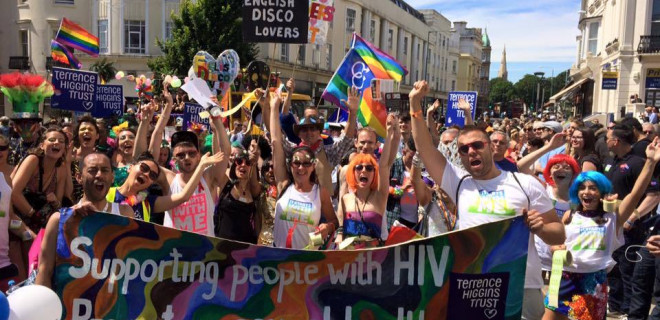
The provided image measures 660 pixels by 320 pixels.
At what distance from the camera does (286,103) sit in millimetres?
6766

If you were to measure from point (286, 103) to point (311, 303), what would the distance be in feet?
12.0

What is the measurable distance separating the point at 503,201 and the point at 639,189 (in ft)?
5.94

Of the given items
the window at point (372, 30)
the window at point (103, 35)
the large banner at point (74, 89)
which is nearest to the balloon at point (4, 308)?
the large banner at point (74, 89)

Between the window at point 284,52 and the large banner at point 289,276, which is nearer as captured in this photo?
the large banner at point 289,276

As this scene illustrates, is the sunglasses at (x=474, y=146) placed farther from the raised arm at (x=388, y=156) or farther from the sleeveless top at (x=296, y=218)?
the sleeveless top at (x=296, y=218)

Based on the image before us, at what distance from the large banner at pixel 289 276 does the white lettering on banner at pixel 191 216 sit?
0.94 m

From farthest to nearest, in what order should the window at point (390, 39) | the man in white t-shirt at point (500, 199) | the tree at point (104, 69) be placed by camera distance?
the window at point (390, 39)
the tree at point (104, 69)
the man in white t-shirt at point (500, 199)

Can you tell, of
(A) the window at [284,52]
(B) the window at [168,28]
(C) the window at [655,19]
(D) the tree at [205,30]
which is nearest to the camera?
(C) the window at [655,19]

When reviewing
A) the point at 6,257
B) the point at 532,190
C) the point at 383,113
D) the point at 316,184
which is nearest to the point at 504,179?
the point at 532,190

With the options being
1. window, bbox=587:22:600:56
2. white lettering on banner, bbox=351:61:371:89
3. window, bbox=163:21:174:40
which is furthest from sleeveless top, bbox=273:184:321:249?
window, bbox=587:22:600:56

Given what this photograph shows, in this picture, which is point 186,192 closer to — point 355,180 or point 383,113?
point 355,180

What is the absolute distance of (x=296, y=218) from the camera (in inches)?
177

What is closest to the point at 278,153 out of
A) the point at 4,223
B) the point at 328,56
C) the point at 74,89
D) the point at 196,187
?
the point at 196,187

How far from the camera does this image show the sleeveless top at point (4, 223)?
4.03m
